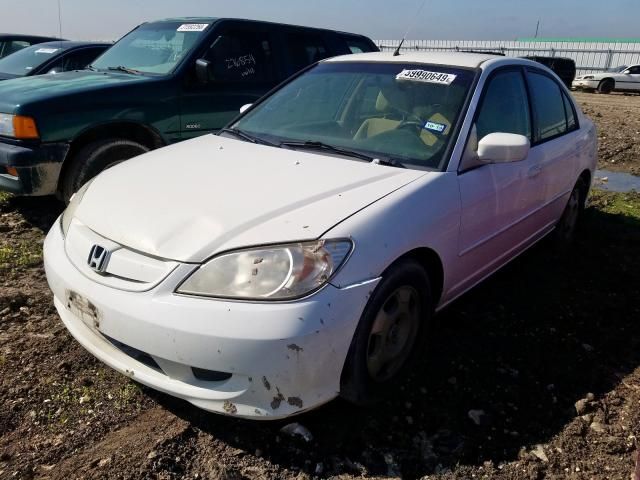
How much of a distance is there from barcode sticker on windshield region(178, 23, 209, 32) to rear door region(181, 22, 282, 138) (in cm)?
15

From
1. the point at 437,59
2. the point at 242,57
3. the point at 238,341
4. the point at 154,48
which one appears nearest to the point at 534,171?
the point at 437,59

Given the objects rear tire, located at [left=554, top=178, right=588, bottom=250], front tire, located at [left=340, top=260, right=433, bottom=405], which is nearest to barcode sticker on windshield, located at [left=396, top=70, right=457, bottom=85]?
front tire, located at [left=340, top=260, right=433, bottom=405]

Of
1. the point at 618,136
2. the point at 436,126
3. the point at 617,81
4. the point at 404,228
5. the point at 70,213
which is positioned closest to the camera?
the point at 404,228

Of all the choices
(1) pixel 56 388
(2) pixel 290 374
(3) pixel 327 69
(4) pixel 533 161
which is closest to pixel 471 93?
(4) pixel 533 161

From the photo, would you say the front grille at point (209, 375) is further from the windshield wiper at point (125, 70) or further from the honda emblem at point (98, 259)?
the windshield wiper at point (125, 70)

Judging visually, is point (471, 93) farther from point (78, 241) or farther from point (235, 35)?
point (235, 35)

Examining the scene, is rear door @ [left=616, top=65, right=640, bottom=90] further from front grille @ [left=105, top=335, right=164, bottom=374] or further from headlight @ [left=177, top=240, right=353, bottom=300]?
front grille @ [left=105, top=335, right=164, bottom=374]

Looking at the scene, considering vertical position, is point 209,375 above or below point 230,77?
below

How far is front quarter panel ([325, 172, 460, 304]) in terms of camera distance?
2.24m

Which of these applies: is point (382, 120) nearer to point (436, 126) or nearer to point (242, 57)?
point (436, 126)

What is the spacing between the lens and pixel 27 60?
8.12 metres

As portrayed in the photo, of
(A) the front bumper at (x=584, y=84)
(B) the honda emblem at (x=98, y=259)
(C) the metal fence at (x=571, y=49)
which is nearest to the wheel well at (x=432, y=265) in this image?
(B) the honda emblem at (x=98, y=259)

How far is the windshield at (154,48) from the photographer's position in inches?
209

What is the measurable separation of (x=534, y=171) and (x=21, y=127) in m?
3.73
